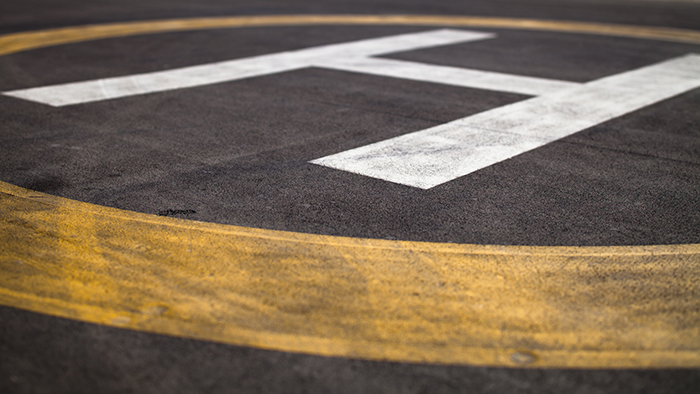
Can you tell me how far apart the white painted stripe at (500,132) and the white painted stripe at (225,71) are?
325 centimetres

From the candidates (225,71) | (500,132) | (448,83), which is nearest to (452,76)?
(448,83)

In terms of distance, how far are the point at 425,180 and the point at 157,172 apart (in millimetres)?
2054

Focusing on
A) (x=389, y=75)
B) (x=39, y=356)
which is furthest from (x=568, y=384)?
(x=389, y=75)

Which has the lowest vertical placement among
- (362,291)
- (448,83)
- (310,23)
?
(362,291)

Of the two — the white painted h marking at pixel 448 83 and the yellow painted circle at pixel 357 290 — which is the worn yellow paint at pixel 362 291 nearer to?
the yellow painted circle at pixel 357 290

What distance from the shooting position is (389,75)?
27.3 ft

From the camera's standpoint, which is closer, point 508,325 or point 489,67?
point 508,325

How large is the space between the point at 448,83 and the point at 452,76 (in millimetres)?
427

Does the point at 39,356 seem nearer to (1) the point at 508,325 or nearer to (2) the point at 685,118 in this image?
(1) the point at 508,325

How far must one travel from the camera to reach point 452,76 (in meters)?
8.31

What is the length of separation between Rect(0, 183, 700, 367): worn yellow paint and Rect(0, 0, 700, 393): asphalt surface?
0.12 m

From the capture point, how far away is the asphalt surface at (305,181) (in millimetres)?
2582

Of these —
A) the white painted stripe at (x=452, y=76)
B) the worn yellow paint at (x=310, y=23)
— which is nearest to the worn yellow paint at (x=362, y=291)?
the white painted stripe at (x=452, y=76)

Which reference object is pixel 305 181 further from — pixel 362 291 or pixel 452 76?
pixel 452 76
